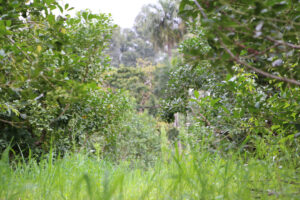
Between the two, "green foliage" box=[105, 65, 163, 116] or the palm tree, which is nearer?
the palm tree

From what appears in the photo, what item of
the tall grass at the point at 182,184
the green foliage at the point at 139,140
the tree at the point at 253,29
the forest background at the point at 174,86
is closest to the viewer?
the tree at the point at 253,29

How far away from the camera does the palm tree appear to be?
62.0 ft

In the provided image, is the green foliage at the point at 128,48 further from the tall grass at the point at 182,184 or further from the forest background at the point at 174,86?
the tall grass at the point at 182,184

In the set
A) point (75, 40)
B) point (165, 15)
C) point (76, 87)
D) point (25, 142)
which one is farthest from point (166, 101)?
point (165, 15)

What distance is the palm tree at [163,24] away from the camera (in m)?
18.9

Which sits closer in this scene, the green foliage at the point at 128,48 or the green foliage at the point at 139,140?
the green foliage at the point at 139,140

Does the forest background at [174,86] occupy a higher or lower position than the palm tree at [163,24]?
lower

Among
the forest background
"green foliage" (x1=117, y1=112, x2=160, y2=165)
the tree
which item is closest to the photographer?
the tree

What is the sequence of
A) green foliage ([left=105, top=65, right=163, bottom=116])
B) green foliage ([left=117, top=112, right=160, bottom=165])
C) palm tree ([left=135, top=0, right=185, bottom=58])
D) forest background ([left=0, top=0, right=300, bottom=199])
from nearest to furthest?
forest background ([left=0, top=0, right=300, bottom=199])
green foliage ([left=117, top=112, right=160, bottom=165])
palm tree ([left=135, top=0, right=185, bottom=58])
green foliage ([left=105, top=65, right=163, bottom=116])

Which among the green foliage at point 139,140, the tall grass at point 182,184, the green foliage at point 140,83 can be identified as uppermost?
the green foliage at point 140,83

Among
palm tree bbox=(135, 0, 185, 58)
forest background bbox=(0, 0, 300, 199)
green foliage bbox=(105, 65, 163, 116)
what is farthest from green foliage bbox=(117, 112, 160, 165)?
palm tree bbox=(135, 0, 185, 58)

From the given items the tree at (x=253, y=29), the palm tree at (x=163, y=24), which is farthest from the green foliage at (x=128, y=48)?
the tree at (x=253, y=29)

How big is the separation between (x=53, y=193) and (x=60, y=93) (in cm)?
74

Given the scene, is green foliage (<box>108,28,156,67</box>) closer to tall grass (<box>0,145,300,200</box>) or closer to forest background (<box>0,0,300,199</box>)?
forest background (<box>0,0,300,199</box>)
